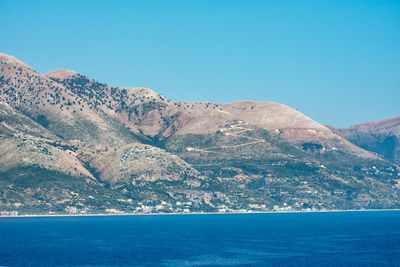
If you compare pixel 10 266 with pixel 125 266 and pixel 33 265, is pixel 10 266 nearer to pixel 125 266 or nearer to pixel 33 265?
pixel 33 265

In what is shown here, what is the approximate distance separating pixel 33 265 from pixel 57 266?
695 centimetres

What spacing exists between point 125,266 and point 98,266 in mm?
7518

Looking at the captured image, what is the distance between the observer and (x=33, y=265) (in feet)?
652

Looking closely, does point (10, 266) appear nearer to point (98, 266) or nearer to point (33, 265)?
point (33, 265)

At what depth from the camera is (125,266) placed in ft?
655

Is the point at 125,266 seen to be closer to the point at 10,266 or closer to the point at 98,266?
the point at 98,266

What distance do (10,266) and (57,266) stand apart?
12.7 m

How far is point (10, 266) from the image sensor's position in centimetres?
19375

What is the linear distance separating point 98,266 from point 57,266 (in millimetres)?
11335

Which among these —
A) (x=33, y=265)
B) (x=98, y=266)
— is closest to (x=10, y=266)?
(x=33, y=265)

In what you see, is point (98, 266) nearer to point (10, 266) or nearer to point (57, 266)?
point (57, 266)

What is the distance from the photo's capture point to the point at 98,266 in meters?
199

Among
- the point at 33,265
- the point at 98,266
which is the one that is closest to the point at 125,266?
the point at 98,266

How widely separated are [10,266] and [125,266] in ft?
103
